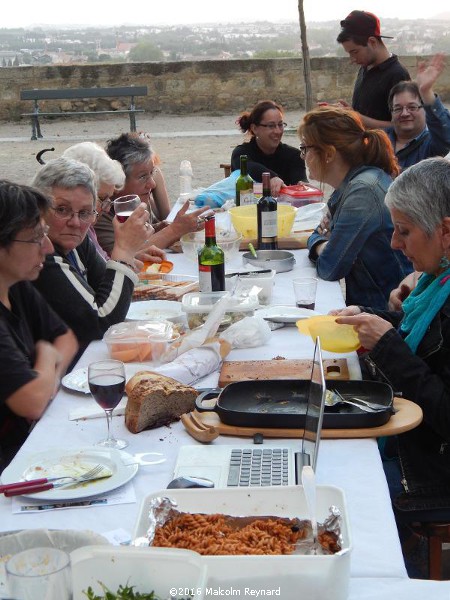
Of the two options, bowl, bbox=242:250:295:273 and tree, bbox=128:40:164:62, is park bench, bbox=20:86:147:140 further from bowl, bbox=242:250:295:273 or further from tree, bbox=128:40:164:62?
bowl, bbox=242:250:295:273

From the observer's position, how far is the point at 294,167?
6.13m

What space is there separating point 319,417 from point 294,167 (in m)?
4.85

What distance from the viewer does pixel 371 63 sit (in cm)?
634

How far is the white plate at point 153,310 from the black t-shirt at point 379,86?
391cm

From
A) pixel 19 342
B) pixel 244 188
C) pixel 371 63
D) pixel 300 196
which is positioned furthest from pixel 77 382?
pixel 371 63

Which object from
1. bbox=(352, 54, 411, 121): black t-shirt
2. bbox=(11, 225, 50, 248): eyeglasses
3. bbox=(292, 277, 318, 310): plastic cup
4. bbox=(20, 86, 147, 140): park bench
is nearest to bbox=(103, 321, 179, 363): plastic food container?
bbox=(11, 225, 50, 248): eyeglasses

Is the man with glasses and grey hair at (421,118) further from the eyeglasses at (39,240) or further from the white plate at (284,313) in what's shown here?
the eyeglasses at (39,240)

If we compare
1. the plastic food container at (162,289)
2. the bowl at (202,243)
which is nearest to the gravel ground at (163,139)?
the bowl at (202,243)

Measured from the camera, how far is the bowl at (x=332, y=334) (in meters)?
2.39

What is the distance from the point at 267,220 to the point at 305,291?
87cm

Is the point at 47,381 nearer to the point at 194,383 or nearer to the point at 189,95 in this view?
the point at 194,383

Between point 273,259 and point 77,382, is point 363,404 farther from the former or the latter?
point 273,259

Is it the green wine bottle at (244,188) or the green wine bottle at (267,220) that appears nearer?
the green wine bottle at (267,220)

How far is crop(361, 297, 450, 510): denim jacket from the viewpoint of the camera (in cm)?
218
